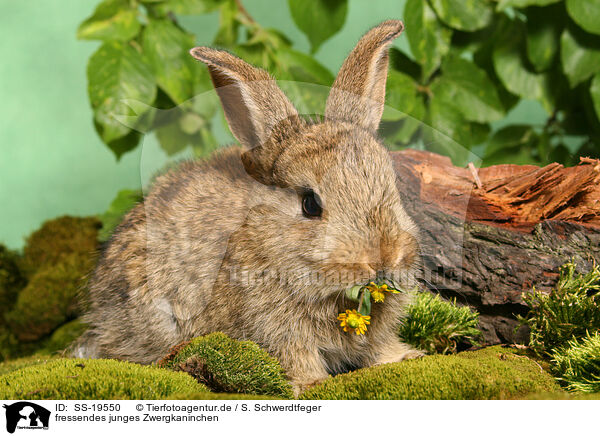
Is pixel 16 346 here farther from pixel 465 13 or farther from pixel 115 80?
pixel 465 13

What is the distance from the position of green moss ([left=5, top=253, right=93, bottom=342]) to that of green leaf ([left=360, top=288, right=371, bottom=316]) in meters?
1.67

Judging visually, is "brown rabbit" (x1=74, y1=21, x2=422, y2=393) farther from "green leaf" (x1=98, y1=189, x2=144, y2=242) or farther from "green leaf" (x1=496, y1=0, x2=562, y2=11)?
"green leaf" (x1=496, y1=0, x2=562, y2=11)

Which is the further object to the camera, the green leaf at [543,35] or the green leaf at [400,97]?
the green leaf at [543,35]

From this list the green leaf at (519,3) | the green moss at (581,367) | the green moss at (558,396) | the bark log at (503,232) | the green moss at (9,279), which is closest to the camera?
the green moss at (558,396)

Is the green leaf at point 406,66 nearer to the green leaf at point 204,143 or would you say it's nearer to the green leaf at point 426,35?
A: the green leaf at point 426,35

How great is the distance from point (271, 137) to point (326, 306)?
1.68ft

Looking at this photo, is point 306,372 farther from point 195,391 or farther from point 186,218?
point 186,218

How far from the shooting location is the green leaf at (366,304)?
1.43 metres

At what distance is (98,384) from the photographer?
129 cm

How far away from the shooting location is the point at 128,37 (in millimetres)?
2094

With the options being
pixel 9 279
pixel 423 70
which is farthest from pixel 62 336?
pixel 423 70

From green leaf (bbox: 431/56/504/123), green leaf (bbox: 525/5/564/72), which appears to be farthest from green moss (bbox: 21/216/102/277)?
green leaf (bbox: 525/5/564/72)
